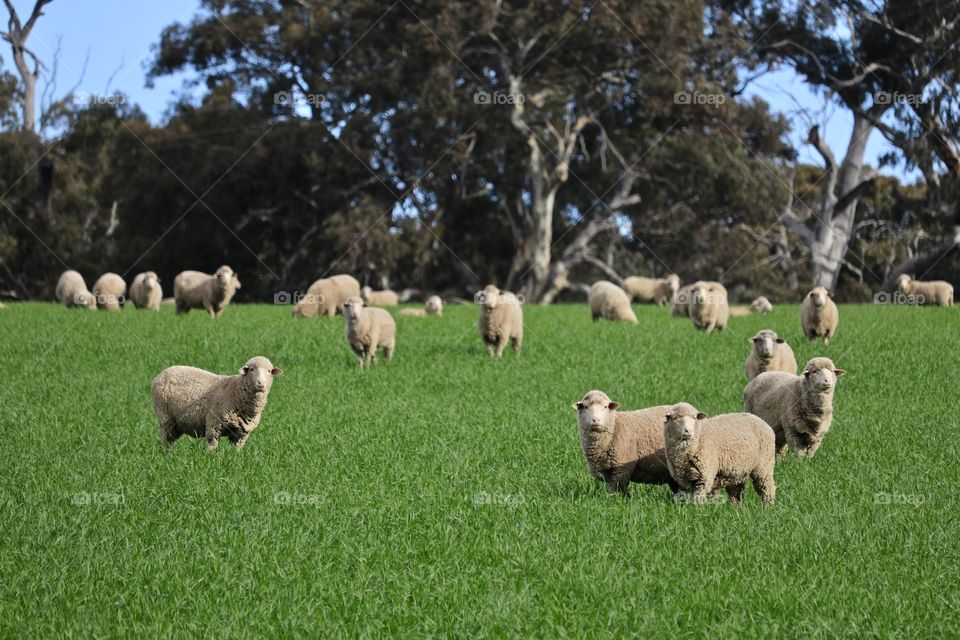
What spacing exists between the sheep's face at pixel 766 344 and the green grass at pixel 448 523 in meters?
1.12

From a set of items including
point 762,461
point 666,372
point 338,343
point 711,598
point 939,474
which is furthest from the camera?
point 338,343

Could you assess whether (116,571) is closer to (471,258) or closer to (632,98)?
(632,98)

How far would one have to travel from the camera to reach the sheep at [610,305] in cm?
2488

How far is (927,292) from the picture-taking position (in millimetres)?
28062

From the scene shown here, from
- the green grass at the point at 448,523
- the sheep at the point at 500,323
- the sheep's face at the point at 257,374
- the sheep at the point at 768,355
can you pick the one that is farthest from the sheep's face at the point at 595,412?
the sheep at the point at 500,323

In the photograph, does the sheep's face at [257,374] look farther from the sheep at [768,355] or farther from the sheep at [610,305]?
the sheep at [610,305]

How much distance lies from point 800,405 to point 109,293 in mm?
21700

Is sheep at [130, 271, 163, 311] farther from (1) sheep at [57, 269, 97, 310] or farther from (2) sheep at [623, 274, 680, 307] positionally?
(2) sheep at [623, 274, 680, 307]

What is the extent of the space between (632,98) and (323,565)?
3423 centimetres

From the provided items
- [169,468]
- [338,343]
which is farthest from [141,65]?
[169,468]

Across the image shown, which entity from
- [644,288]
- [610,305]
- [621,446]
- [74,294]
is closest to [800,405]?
[621,446]

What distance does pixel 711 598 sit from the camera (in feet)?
21.5

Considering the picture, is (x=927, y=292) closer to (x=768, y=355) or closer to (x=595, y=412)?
(x=768, y=355)

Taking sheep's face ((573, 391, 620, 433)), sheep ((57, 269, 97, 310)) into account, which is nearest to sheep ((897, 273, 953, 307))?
sheep ((57, 269, 97, 310))
